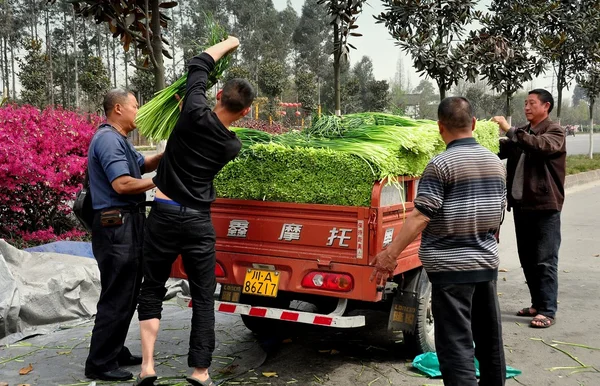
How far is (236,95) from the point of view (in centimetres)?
387

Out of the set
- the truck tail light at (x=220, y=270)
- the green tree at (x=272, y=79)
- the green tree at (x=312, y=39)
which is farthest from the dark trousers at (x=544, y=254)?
the green tree at (x=312, y=39)

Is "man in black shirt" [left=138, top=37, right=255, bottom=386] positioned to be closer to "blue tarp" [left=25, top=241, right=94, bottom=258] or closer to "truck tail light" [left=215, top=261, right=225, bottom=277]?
"truck tail light" [left=215, top=261, right=225, bottom=277]

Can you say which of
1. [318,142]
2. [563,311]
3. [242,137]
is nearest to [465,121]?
[318,142]

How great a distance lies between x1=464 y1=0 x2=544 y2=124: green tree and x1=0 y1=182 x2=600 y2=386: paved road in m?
8.47

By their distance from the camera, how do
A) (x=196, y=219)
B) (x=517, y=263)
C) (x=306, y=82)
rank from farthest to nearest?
(x=306, y=82), (x=517, y=263), (x=196, y=219)

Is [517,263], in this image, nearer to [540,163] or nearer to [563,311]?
[563,311]

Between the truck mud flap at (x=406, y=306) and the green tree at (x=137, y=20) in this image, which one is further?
the green tree at (x=137, y=20)

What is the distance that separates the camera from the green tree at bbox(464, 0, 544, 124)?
539 inches

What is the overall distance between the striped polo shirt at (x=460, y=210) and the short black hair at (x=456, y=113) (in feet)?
0.30

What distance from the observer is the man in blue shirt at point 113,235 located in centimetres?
422

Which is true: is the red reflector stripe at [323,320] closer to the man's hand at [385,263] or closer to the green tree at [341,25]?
the man's hand at [385,263]

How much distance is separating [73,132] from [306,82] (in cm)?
3349

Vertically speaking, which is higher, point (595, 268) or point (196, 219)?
point (196, 219)

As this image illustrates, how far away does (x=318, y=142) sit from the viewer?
4.62m
